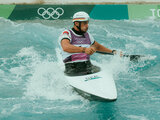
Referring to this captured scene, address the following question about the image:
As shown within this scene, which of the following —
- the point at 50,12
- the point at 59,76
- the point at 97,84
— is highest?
the point at 97,84

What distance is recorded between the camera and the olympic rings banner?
33.1ft

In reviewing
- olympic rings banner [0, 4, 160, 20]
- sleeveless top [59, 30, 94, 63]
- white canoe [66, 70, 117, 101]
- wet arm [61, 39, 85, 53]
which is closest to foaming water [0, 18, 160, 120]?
white canoe [66, 70, 117, 101]

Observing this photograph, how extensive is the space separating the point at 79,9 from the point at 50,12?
1.10 meters

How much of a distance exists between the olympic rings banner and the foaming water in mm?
747

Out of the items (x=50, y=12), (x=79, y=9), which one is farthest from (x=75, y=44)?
(x=79, y=9)

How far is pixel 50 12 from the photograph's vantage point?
10219mm

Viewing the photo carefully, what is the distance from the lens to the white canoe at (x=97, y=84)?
13.3ft

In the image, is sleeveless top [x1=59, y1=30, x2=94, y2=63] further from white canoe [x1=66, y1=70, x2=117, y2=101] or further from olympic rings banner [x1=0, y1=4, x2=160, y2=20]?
olympic rings banner [x1=0, y1=4, x2=160, y2=20]

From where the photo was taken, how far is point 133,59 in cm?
528

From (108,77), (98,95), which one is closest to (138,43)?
(108,77)

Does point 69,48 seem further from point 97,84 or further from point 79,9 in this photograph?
point 79,9

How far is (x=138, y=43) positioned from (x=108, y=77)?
3.72m

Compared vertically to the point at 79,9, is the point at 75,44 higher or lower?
higher

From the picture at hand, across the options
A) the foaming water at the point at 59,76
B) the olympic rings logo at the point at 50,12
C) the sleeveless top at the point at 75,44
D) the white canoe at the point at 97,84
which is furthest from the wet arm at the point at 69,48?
the olympic rings logo at the point at 50,12
